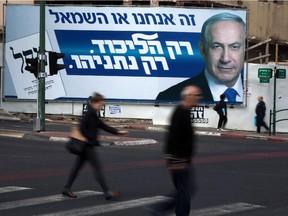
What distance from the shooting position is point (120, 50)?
37.2 m

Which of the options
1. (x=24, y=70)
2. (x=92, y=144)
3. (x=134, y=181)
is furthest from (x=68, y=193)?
(x=24, y=70)

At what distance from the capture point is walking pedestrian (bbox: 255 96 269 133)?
33531 mm

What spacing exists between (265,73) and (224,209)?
23117 millimetres

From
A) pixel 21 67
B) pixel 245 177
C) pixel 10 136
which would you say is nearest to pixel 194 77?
pixel 21 67

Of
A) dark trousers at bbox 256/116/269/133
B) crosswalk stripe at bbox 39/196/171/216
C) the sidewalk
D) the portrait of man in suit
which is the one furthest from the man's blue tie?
crosswalk stripe at bbox 39/196/171/216

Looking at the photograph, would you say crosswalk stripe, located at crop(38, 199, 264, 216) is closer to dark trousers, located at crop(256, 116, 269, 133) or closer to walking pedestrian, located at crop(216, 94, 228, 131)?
walking pedestrian, located at crop(216, 94, 228, 131)

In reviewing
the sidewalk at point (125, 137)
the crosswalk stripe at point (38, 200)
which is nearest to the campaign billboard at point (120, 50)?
the sidewalk at point (125, 137)

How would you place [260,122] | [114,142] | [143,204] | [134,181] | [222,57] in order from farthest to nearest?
1. [222,57]
2. [260,122]
3. [114,142]
4. [134,181]
5. [143,204]

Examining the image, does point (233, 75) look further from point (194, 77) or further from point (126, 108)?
point (126, 108)

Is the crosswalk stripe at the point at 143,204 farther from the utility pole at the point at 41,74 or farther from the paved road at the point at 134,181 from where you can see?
the utility pole at the point at 41,74

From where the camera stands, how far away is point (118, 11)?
123 ft

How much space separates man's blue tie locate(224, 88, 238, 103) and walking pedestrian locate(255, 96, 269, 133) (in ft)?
7.40

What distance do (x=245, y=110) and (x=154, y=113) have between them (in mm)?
4783

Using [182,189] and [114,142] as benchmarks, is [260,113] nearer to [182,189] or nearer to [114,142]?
[114,142]
